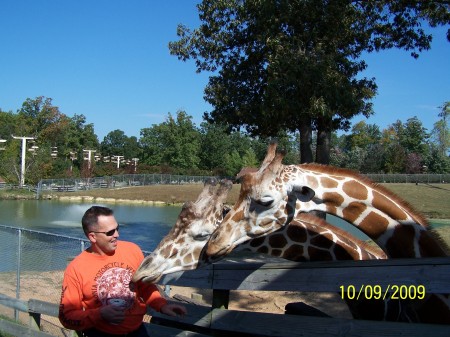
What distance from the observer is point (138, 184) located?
215ft

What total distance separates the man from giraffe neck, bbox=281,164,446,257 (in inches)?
54.0

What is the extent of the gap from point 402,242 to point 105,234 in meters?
2.23

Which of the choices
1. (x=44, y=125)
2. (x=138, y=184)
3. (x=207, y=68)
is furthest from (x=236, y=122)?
(x=44, y=125)

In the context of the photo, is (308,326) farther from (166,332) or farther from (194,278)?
(166,332)

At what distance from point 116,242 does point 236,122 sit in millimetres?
12368

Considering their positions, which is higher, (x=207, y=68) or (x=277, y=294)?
(x=207, y=68)

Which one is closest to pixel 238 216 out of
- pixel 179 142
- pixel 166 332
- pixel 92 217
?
pixel 92 217

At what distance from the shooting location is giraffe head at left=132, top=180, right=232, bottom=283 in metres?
3.97

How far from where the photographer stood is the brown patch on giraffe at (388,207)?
3846 mm

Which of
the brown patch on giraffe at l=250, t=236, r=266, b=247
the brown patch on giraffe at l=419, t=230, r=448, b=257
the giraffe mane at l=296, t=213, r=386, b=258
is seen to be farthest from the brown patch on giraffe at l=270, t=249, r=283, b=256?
the brown patch on giraffe at l=419, t=230, r=448, b=257

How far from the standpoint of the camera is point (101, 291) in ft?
11.1

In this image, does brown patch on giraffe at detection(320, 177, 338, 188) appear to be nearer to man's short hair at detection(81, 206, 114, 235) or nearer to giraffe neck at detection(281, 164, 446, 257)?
giraffe neck at detection(281, 164, 446, 257)

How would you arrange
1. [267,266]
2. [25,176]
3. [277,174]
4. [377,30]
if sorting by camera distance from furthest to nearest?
[25,176] → [377,30] → [277,174] → [267,266]

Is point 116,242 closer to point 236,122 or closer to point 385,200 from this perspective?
point 385,200
